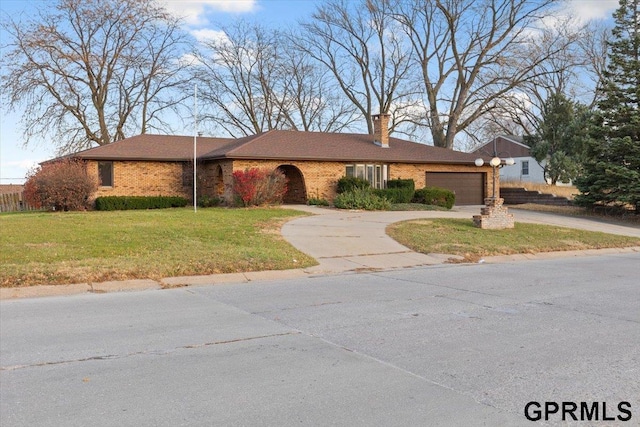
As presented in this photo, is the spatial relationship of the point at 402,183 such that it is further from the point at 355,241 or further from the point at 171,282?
the point at 171,282

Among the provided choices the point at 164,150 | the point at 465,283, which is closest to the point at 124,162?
the point at 164,150

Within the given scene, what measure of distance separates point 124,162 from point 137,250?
17.8 meters

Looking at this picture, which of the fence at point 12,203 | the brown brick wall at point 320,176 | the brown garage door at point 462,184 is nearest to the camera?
the brown brick wall at point 320,176

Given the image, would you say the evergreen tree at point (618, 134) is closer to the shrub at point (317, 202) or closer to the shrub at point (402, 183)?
the shrub at point (402, 183)

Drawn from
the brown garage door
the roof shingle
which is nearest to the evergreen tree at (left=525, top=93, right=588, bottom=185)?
the brown garage door

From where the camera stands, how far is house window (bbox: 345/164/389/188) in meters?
30.5

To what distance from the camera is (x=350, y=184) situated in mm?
28797

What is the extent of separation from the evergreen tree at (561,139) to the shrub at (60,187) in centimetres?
2967

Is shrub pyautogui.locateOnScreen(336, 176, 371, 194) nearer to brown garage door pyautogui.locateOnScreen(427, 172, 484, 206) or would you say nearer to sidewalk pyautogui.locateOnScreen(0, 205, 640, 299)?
sidewalk pyautogui.locateOnScreen(0, 205, 640, 299)

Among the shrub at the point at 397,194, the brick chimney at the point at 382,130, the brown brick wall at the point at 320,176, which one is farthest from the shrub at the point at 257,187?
the brick chimney at the point at 382,130

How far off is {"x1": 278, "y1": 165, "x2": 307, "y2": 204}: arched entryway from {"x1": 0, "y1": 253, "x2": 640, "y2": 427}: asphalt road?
20125 millimetres

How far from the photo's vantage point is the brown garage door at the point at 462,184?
109ft

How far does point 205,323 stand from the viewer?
7.22m

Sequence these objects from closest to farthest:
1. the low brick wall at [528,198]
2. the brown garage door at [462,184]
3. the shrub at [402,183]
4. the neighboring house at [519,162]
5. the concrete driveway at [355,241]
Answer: the concrete driveway at [355,241] → the shrub at [402,183] → the brown garage door at [462,184] → the low brick wall at [528,198] → the neighboring house at [519,162]
